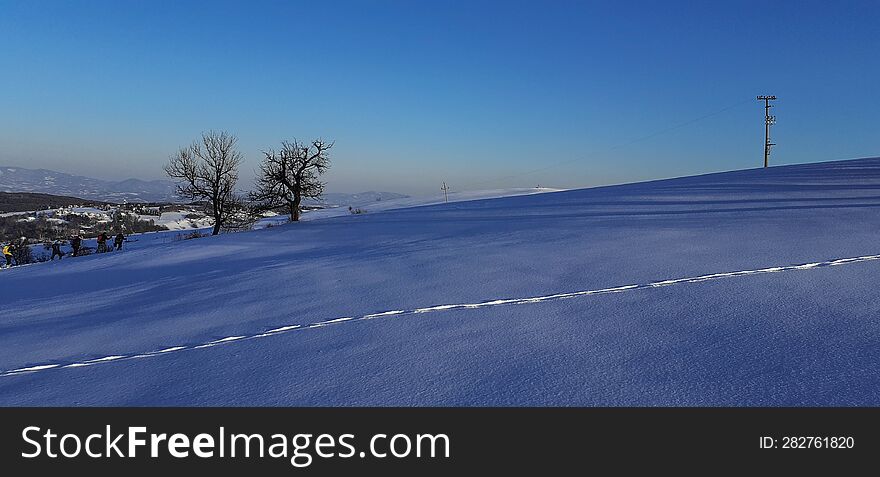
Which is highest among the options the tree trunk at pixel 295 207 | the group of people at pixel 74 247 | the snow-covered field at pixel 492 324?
the tree trunk at pixel 295 207

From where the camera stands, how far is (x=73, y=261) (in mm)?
12164

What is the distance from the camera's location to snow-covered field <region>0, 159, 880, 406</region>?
2977 mm

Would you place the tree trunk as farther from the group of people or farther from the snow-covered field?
the snow-covered field

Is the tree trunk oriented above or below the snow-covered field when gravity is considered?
above

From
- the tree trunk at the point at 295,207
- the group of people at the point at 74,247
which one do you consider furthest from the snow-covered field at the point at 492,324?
the tree trunk at the point at 295,207

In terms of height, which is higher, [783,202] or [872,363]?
[783,202]

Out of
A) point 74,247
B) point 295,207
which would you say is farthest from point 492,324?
point 295,207

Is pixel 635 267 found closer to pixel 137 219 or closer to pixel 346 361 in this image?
pixel 346 361

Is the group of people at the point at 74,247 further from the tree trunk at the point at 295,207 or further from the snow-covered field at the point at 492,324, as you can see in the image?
the snow-covered field at the point at 492,324

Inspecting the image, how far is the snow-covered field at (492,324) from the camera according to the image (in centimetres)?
298

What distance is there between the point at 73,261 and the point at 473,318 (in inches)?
494

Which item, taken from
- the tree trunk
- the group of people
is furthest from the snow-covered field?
the tree trunk
